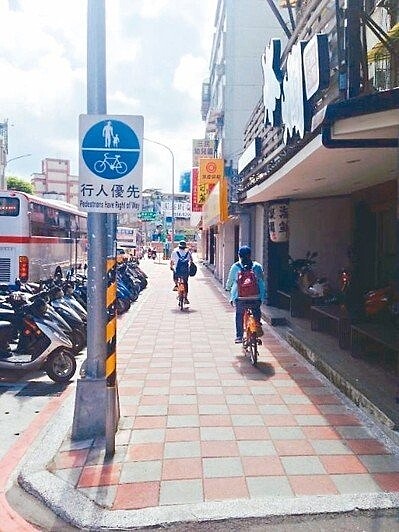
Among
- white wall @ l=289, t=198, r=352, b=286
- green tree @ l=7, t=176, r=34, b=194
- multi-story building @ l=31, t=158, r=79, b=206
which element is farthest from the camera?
multi-story building @ l=31, t=158, r=79, b=206

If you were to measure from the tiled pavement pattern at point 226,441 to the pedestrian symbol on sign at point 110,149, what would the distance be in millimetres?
2392

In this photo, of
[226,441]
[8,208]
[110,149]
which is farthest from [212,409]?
[8,208]

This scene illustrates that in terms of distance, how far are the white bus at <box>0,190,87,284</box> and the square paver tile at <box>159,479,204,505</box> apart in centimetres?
940

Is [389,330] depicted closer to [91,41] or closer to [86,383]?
[86,383]

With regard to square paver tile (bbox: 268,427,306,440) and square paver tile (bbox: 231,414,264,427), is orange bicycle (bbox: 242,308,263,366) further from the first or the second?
square paver tile (bbox: 268,427,306,440)

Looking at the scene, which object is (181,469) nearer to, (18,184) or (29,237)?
(29,237)

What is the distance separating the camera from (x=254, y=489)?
3381mm

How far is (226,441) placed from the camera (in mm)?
4176

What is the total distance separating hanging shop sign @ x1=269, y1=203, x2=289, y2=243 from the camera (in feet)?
33.8

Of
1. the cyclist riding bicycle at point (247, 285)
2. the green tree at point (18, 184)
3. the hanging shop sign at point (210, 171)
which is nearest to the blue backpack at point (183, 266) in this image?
the cyclist riding bicycle at point (247, 285)

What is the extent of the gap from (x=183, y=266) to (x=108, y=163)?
325 inches

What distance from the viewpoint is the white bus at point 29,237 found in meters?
12.1

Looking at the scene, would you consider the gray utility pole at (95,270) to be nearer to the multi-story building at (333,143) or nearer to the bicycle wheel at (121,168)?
the bicycle wheel at (121,168)

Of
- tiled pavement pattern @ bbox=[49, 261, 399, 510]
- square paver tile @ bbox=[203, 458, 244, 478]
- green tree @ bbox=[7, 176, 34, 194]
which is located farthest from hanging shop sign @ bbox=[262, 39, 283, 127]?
green tree @ bbox=[7, 176, 34, 194]
